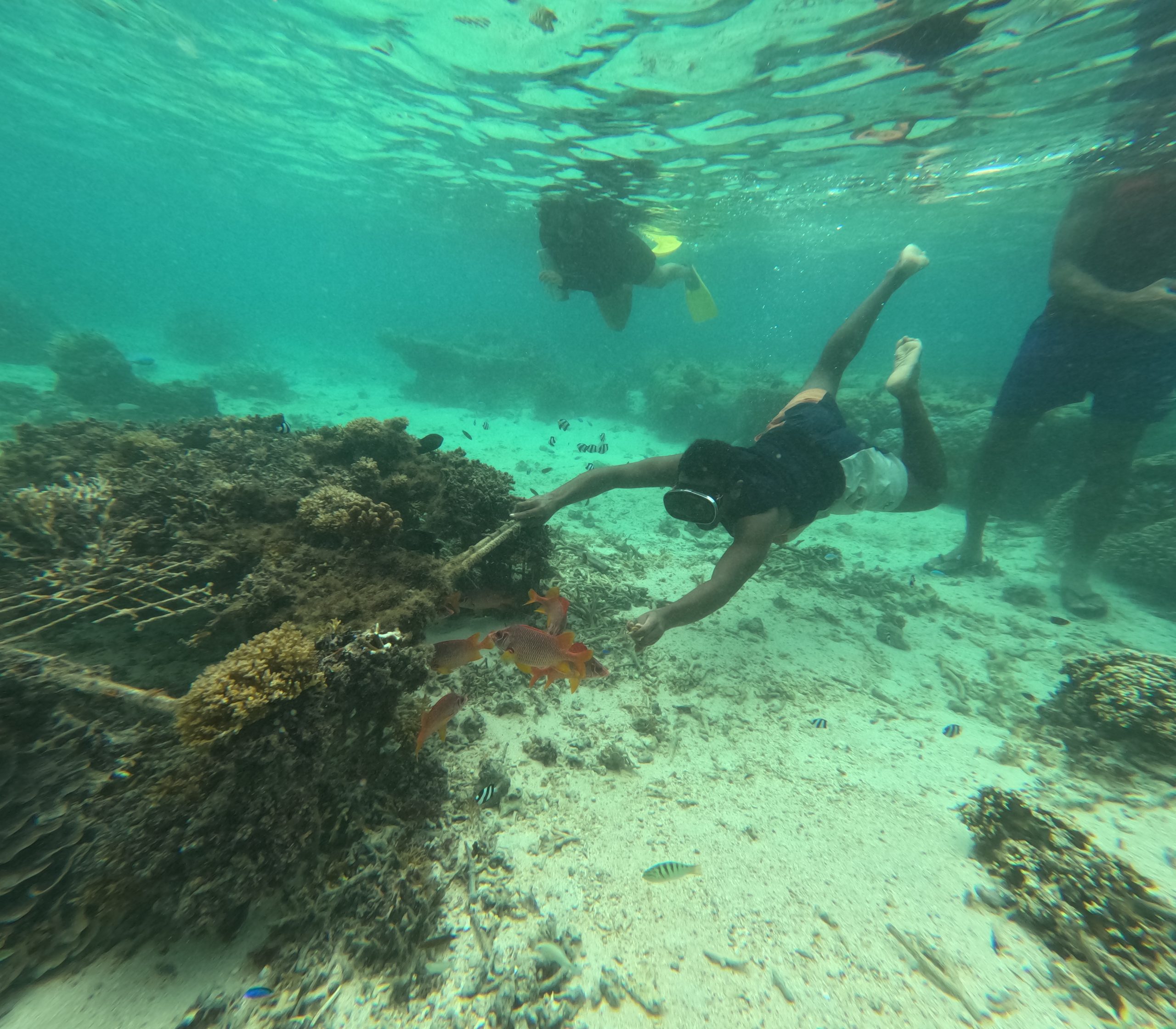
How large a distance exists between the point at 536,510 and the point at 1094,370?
26.9ft

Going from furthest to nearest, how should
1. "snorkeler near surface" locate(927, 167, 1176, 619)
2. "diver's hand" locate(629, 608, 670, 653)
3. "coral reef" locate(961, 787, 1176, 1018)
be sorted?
"snorkeler near surface" locate(927, 167, 1176, 619) < "diver's hand" locate(629, 608, 670, 653) < "coral reef" locate(961, 787, 1176, 1018)

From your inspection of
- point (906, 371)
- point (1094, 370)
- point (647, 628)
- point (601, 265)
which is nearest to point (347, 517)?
point (647, 628)

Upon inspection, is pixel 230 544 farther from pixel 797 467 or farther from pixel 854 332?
pixel 854 332

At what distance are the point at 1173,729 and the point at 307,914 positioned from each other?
22.2 ft

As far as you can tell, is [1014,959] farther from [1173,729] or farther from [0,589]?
[0,589]

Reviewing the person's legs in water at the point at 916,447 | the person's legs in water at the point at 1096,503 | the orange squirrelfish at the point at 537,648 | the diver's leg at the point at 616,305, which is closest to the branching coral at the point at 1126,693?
the person's legs in water at the point at 916,447

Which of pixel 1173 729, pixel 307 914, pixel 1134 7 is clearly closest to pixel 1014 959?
pixel 1173 729

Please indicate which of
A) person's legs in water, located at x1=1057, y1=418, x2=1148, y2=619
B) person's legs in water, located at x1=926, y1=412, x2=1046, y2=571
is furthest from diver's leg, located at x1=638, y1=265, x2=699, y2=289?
person's legs in water, located at x1=1057, y1=418, x2=1148, y2=619

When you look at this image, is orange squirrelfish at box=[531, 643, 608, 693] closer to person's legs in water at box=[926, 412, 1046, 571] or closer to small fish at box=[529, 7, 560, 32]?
person's legs in water at box=[926, 412, 1046, 571]

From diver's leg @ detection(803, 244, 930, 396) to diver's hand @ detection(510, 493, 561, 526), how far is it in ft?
16.4

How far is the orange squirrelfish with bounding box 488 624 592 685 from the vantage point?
10.5 feet

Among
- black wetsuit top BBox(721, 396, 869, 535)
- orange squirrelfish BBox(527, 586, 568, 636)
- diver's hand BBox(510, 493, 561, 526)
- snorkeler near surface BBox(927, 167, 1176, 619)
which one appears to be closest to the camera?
orange squirrelfish BBox(527, 586, 568, 636)

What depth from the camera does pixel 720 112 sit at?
543 inches

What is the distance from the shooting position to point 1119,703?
166 inches
